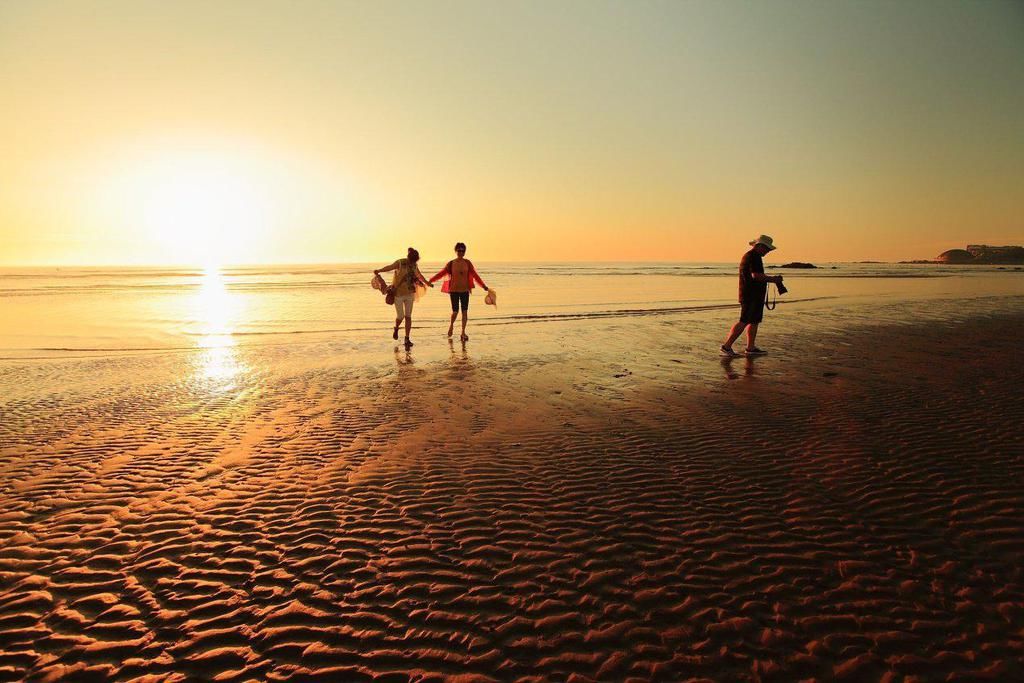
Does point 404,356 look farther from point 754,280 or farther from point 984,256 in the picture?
point 984,256

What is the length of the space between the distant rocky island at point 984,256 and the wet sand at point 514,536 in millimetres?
156149

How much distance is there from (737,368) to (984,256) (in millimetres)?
166849

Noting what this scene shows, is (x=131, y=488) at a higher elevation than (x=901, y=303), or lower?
lower

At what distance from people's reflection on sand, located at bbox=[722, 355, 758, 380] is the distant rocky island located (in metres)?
150

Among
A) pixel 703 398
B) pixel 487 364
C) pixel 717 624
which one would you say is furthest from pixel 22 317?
pixel 717 624

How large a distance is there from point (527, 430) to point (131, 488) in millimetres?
4410

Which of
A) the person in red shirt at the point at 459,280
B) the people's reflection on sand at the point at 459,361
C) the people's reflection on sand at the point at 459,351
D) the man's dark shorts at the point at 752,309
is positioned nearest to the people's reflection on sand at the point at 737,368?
the man's dark shorts at the point at 752,309

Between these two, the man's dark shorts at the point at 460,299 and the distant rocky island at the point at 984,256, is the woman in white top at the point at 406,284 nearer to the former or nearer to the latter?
the man's dark shorts at the point at 460,299

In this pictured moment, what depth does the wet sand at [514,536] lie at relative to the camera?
287 cm

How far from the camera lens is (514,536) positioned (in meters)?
4.15

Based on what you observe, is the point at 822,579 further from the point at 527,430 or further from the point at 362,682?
the point at 527,430

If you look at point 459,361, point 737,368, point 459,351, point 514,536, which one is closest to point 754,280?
point 737,368

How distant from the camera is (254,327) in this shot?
18.1 meters

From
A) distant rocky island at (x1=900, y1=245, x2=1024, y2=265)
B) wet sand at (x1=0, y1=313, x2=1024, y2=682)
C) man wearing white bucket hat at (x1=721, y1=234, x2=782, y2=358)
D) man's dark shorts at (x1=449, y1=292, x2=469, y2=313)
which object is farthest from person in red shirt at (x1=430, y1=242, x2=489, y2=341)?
distant rocky island at (x1=900, y1=245, x2=1024, y2=265)
